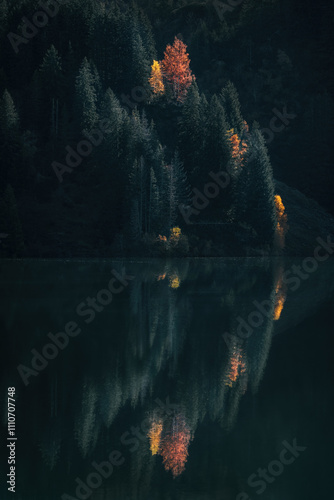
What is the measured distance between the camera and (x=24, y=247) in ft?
292

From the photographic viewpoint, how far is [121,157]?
10169cm

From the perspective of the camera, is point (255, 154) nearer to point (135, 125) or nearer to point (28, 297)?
point (135, 125)

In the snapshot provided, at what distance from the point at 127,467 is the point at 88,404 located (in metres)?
5.33
